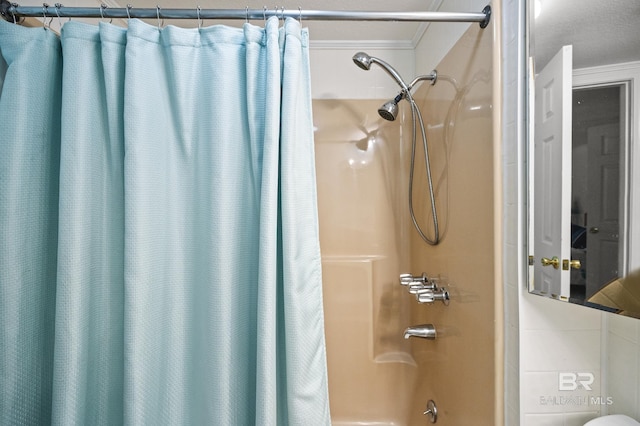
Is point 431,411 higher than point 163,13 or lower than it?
lower

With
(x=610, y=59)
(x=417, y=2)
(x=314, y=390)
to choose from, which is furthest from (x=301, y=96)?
(x=417, y=2)

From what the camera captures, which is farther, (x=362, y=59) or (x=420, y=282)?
(x=420, y=282)

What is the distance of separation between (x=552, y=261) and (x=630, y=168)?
250 mm

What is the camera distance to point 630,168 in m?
0.56

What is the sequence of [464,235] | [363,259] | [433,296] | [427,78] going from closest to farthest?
[464,235]
[433,296]
[427,78]
[363,259]

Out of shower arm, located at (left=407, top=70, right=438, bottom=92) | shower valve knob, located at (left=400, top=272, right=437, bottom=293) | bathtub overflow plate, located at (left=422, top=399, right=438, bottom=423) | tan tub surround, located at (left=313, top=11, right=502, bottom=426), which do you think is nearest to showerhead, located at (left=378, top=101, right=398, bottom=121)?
shower arm, located at (left=407, top=70, right=438, bottom=92)

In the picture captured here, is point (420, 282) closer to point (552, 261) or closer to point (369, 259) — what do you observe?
point (369, 259)

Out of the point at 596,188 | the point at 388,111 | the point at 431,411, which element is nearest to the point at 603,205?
the point at 596,188

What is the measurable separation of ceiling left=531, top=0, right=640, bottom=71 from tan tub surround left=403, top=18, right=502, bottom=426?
0.17 metres

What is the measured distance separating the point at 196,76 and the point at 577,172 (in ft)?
3.19

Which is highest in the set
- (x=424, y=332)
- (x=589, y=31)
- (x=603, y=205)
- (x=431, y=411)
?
(x=589, y=31)

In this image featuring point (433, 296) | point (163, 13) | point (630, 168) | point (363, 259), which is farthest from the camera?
point (363, 259)

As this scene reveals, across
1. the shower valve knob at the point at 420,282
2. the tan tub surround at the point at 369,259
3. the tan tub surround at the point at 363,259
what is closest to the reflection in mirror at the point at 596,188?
the shower valve knob at the point at 420,282

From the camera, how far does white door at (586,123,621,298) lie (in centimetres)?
58
